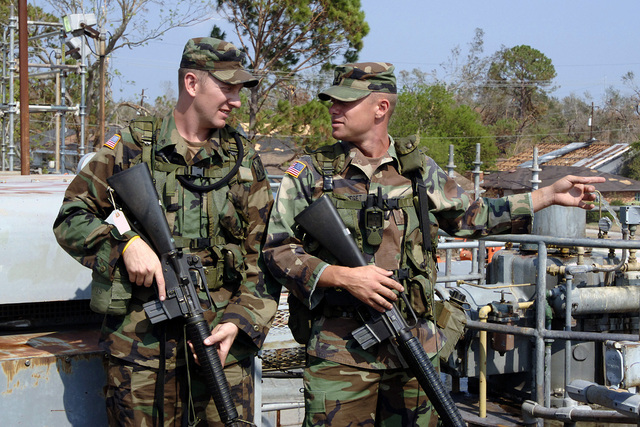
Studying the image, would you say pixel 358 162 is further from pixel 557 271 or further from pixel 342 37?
pixel 342 37

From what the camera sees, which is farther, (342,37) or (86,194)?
(342,37)

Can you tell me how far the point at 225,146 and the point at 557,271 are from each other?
10.2 feet

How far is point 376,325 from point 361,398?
0.28 meters

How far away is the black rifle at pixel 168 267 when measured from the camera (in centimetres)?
254

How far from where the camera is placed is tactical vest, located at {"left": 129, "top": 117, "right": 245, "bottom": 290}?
2703 millimetres

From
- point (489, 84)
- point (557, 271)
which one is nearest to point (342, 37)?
point (557, 271)

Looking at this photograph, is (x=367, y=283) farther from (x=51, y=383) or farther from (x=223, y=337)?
(x=51, y=383)

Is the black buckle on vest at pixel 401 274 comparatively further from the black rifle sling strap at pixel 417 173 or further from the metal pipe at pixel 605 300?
the metal pipe at pixel 605 300

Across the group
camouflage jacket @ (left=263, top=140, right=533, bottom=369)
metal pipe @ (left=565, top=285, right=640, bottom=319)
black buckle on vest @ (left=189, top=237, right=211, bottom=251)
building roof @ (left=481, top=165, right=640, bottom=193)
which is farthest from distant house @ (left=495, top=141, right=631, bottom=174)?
black buckle on vest @ (left=189, top=237, right=211, bottom=251)

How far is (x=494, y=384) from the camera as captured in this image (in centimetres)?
532

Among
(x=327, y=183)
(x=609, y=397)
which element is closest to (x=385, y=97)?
(x=327, y=183)

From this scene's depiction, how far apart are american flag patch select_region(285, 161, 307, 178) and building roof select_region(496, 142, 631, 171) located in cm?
3999

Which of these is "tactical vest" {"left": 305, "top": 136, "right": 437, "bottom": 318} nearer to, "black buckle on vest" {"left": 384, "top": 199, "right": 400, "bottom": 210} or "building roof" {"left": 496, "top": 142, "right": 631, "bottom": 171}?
"black buckle on vest" {"left": 384, "top": 199, "right": 400, "bottom": 210}

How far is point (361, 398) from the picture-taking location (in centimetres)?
274
